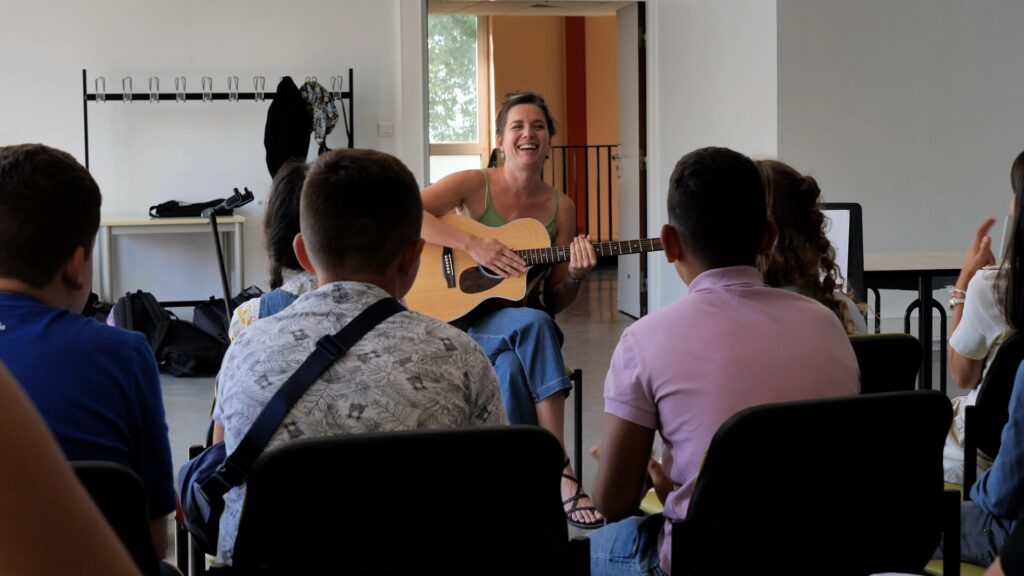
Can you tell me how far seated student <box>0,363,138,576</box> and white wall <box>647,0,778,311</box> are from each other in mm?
6306

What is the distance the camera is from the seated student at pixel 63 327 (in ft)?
4.90

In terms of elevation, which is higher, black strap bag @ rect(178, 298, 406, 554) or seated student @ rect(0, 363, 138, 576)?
seated student @ rect(0, 363, 138, 576)

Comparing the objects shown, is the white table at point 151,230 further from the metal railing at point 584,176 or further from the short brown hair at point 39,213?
the short brown hair at point 39,213

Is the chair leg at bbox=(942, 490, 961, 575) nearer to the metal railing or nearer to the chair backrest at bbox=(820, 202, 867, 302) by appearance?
the chair backrest at bbox=(820, 202, 867, 302)

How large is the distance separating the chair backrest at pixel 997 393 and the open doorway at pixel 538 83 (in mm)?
6300

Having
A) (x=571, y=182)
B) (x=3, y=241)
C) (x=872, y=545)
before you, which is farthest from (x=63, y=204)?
(x=571, y=182)

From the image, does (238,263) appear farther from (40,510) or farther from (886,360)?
(40,510)

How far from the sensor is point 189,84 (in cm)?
750

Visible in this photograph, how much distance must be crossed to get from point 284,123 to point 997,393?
5.86 m

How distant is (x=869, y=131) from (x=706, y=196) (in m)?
5.21

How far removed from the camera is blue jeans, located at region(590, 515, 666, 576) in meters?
1.80

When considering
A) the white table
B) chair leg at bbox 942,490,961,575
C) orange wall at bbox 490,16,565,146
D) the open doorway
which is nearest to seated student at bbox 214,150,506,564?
chair leg at bbox 942,490,961,575

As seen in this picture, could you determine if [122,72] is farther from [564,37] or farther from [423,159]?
[564,37]

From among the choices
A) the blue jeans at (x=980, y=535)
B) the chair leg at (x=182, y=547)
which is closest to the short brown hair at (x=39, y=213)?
the chair leg at (x=182, y=547)
